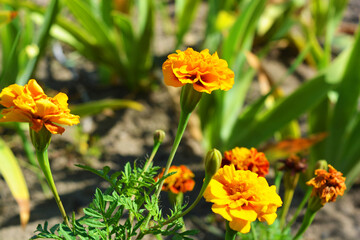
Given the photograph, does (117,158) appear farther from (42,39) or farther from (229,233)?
(229,233)

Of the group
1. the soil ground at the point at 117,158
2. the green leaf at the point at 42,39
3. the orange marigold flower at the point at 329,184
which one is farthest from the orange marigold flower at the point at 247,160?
the green leaf at the point at 42,39

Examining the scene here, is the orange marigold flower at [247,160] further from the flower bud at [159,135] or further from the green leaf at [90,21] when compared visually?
the green leaf at [90,21]

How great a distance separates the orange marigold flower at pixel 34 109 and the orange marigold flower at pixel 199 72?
122 millimetres

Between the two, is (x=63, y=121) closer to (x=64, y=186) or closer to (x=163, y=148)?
(x=64, y=186)

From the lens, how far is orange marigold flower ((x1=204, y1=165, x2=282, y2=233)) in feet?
1.52

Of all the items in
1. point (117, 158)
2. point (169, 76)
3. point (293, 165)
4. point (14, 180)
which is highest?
point (169, 76)

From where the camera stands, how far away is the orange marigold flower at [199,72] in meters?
0.51

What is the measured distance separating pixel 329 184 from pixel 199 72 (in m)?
0.24

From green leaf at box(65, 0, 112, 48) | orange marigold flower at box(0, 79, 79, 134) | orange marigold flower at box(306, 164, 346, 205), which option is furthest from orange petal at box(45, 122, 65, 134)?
green leaf at box(65, 0, 112, 48)

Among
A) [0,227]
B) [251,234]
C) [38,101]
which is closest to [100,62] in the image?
[0,227]

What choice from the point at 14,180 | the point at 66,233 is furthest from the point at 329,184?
the point at 14,180

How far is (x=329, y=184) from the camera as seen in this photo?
Answer: 0.59m

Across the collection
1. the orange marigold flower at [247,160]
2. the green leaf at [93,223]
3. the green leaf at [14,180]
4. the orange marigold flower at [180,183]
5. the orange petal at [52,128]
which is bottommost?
the green leaf at [14,180]

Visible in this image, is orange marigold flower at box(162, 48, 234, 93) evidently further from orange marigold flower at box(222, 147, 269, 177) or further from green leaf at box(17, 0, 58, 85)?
green leaf at box(17, 0, 58, 85)
